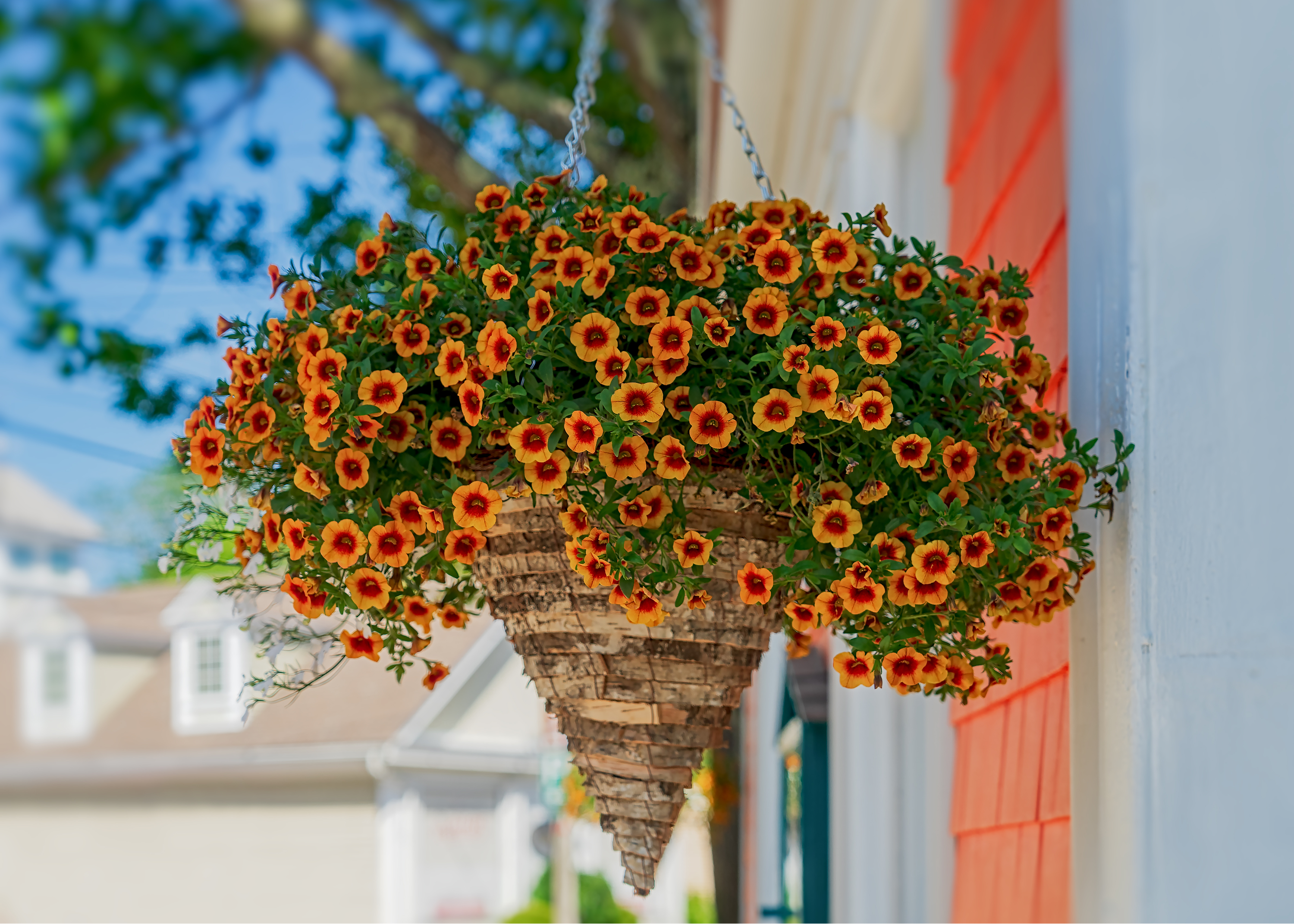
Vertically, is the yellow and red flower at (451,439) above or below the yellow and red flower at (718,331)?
below

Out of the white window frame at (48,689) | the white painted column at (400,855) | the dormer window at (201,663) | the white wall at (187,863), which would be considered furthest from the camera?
the white window frame at (48,689)

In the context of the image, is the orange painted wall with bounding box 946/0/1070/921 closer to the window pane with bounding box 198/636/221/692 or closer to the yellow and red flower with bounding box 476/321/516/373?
the yellow and red flower with bounding box 476/321/516/373

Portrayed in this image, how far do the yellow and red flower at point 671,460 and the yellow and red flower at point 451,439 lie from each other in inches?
5.6

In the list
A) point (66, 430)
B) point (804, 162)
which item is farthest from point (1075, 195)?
point (66, 430)

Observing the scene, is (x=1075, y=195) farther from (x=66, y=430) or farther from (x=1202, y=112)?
(x=66, y=430)

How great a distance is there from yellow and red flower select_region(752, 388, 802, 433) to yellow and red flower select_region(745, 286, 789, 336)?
5cm

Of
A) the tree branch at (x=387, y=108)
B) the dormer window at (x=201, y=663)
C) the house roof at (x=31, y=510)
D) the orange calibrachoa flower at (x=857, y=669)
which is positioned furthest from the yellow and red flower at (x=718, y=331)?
the house roof at (x=31, y=510)

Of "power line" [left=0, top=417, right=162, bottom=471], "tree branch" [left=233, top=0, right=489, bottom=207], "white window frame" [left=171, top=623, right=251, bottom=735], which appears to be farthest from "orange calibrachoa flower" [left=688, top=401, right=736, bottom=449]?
"white window frame" [left=171, top=623, right=251, bottom=735]

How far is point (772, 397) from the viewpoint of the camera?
2.27 feet

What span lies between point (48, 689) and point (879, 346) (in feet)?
25.5

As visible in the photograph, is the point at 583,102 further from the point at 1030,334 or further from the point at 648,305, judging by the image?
the point at 1030,334

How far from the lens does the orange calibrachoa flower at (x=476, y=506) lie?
72cm

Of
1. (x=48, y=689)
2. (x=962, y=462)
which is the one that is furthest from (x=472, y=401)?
(x=48, y=689)

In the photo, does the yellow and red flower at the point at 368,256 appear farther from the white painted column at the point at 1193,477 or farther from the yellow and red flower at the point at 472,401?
the white painted column at the point at 1193,477
